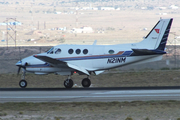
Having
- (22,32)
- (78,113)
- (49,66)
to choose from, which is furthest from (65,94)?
(22,32)

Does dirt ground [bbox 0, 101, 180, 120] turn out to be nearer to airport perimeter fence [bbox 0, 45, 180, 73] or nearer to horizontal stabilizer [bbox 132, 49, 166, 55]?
horizontal stabilizer [bbox 132, 49, 166, 55]

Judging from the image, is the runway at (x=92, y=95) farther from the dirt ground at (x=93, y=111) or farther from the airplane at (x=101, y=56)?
the airplane at (x=101, y=56)

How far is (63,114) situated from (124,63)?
1020 centimetres

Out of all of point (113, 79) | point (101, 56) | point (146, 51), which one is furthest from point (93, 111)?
point (113, 79)

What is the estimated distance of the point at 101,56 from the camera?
2222cm

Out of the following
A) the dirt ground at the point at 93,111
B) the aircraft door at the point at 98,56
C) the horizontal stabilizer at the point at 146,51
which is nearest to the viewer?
the dirt ground at the point at 93,111

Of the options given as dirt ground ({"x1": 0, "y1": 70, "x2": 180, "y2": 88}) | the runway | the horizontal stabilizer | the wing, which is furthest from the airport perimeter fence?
the runway

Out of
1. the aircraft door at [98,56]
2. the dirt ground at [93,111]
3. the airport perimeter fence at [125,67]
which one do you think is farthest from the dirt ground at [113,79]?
the dirt ground at [93,111]

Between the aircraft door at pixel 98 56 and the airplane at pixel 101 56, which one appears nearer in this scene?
the airplane at pixel 101 56

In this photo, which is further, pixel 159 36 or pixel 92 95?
pixel 159 36

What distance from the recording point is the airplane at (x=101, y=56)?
2209cm

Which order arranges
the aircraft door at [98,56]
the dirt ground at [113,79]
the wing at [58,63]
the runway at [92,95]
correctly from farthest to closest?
the dirt ground at [113,79] → the aircraft door at [98,56] → the wing at [58,63] → the runway at [92,95]

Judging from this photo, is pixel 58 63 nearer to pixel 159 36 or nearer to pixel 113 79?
pixel 159 36

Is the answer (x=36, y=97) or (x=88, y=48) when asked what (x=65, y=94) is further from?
(x=88, y=48)
